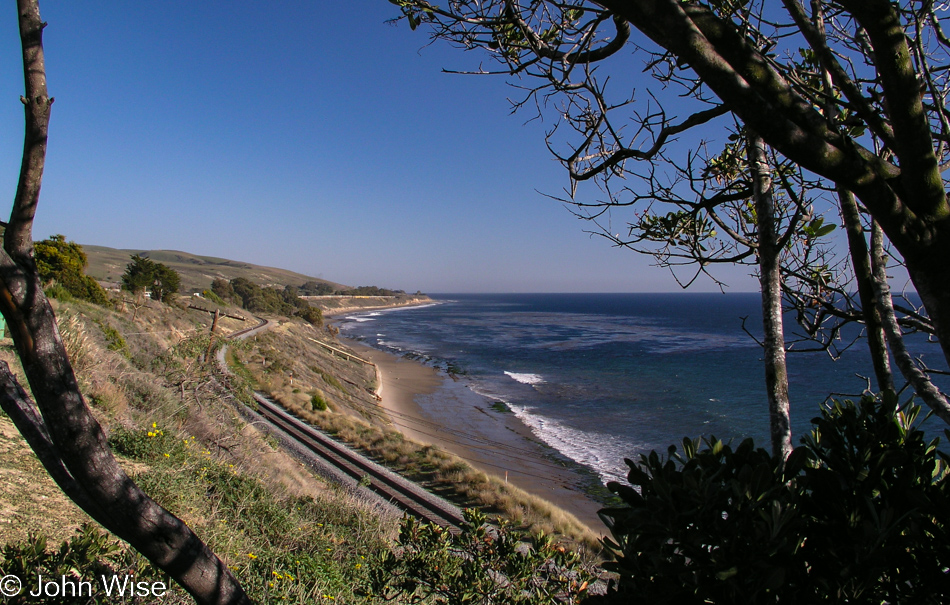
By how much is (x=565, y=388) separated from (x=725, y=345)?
32.9 meters

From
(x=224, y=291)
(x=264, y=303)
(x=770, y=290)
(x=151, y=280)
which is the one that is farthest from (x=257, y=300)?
(x=770, y=290)

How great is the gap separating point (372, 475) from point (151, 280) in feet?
111

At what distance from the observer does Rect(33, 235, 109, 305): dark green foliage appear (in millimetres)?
22656

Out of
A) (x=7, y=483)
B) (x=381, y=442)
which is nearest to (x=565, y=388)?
(x=381, y=442)

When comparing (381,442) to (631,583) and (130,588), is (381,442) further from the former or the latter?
(631,583)

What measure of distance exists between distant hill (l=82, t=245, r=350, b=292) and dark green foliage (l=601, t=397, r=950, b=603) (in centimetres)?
6554

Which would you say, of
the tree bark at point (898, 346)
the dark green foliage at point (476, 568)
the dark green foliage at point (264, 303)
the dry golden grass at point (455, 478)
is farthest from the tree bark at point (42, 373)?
the dark green foliage at point (264, 303)

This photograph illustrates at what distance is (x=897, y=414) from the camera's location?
149cm

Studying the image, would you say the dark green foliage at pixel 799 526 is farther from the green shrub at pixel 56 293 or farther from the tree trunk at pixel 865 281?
the green shrub at pixel 56 293

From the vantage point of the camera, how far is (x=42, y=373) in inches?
68.6

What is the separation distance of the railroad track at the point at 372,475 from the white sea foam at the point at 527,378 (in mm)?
22799

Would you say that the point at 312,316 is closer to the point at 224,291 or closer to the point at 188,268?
the point at 224,291

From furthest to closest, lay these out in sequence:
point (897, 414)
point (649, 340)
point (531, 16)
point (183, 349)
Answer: point (649, 340) → point (183, 349) → point (531, 16) → point (897, 414)

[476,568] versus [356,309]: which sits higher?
[476,568]
